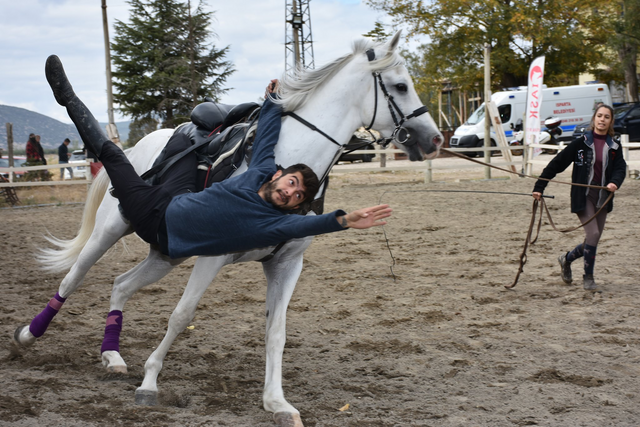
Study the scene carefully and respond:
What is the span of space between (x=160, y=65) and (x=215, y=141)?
2337 cm

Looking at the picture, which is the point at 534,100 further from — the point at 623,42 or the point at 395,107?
the point at 395,107

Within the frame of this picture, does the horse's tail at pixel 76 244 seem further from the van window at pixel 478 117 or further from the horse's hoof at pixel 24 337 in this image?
the van window at pixel 478 117

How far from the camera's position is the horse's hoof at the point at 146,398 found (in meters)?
3.01

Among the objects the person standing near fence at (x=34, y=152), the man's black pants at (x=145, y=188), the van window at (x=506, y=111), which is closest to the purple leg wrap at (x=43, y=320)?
the man's black pants at (x=145, y=188)

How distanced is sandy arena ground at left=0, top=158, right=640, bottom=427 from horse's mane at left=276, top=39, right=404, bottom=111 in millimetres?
1643

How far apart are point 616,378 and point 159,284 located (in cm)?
429

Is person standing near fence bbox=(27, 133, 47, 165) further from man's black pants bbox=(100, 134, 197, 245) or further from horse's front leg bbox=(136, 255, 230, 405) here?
horse's front leg bbox=(136, 255, 230, 405)

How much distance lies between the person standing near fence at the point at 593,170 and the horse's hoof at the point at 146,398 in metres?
3.63

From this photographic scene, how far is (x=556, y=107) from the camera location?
22391 millimetres

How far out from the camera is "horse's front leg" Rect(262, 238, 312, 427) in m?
2.96

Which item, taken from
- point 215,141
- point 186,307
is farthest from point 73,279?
point 215,141

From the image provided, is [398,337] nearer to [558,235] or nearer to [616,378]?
[616,378]

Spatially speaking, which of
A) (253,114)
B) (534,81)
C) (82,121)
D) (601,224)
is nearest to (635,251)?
(601,224)

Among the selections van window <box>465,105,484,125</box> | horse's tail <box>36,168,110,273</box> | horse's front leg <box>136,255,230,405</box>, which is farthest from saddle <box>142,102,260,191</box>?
van window <box>465,105,484,125</box>
